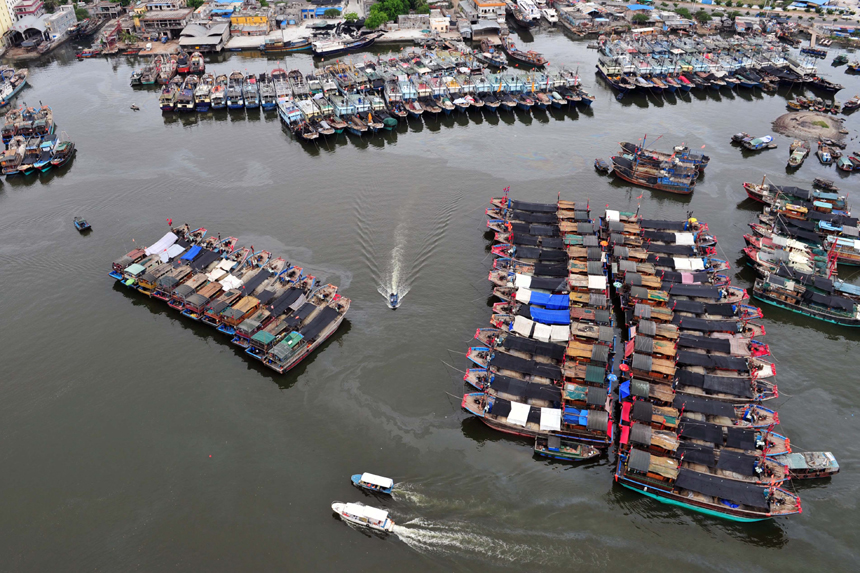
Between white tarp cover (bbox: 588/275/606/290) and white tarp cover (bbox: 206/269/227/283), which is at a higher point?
white tarp cover (bbox: 588/275/606/290)

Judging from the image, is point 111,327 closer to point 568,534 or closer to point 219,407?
point 219,407

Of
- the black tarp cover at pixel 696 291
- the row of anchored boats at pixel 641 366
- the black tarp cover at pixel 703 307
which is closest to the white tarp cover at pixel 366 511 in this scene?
the row of anchored boats at pixel 641 366

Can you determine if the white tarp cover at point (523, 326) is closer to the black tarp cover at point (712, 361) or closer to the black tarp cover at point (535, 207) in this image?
the black tarp cover at point (712, 361)

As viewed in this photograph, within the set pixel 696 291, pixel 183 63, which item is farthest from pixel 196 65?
pixel 696 291

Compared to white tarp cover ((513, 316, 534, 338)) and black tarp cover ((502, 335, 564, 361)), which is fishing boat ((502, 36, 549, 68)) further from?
black tarp cover ((502, 335, 564, 361))

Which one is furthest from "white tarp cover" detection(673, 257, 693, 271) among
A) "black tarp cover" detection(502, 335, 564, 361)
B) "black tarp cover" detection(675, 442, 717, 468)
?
"black tarp cover" detection(675, 442, 717, 468)

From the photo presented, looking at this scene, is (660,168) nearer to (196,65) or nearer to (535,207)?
(535,207)

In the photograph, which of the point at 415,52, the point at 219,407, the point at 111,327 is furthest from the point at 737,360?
the point at 415,52

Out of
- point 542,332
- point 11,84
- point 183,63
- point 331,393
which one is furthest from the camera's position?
point 183,63
